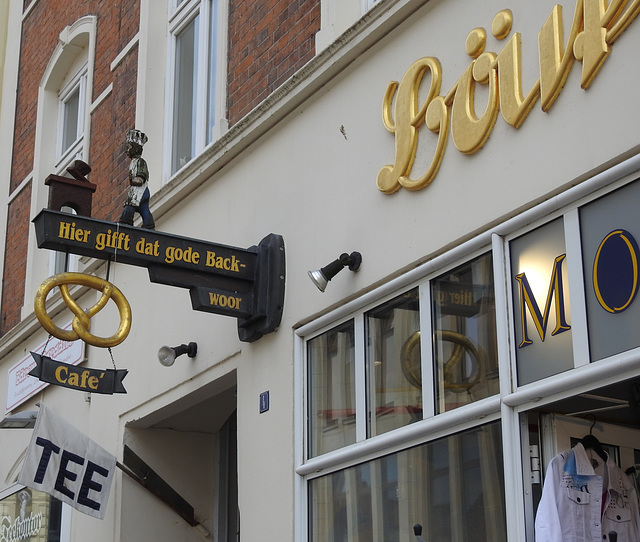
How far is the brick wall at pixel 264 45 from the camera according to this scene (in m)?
8.03

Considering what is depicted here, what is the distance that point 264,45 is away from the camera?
8.49 meters

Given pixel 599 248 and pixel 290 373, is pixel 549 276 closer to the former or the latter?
pixel 599 248

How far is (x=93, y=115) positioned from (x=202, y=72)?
92.9 inches

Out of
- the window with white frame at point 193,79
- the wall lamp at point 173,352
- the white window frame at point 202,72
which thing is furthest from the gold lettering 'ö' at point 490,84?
the window with white frame at point 193,79

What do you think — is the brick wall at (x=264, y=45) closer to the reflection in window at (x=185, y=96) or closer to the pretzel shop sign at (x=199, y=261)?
the reflection in window at (x=185, y=96)

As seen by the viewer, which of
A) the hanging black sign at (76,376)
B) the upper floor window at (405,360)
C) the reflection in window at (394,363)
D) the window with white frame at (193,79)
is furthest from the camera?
the window with white frame at (193,79)

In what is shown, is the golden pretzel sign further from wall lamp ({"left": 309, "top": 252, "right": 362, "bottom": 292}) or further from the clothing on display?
the clothing on display

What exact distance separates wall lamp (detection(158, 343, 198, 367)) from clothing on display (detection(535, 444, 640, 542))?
3466 millimetres

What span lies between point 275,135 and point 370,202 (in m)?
1.42

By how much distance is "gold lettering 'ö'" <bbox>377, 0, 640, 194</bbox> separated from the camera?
5.39 metres

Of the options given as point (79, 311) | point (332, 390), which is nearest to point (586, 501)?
point (332, 390)

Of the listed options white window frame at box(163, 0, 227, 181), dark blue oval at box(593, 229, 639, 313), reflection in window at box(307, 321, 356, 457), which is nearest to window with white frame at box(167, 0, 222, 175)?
white window frame at box(163, 0, 227, 181)

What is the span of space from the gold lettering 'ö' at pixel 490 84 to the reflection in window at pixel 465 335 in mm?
618

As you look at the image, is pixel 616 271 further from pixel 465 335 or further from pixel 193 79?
pixel 193 79
